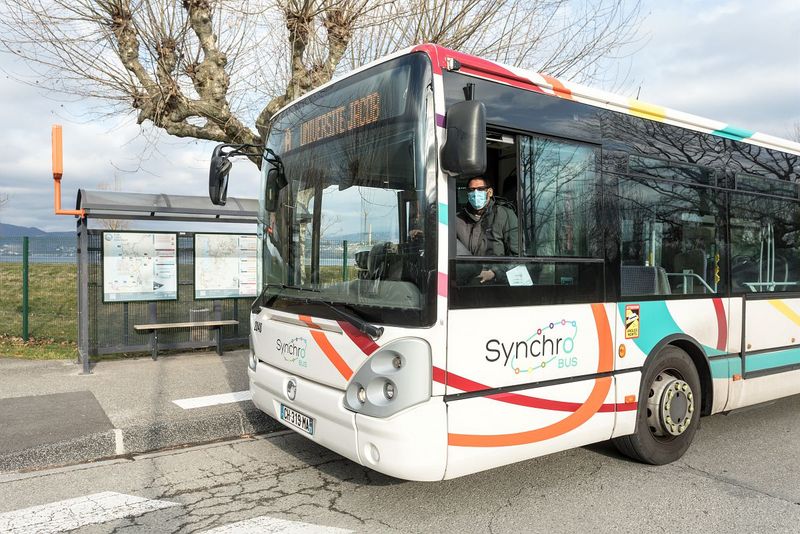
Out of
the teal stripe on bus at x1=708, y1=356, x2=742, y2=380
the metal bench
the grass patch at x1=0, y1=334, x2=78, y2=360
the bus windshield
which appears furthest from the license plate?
the grass patch at x1=0, y1=334, x2=78, y2=360

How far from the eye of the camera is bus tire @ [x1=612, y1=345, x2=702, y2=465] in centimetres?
466

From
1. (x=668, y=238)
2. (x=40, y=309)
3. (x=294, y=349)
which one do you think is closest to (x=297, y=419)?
(x=294, y=349)

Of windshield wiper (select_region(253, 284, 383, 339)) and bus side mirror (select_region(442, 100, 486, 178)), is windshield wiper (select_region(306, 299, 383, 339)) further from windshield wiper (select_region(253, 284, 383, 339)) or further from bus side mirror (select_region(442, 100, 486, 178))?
bus side mirror (select_region(442, 100, 486, 178))

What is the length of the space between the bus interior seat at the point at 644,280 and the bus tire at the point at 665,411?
48cm

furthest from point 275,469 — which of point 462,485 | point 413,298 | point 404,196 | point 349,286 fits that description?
point 404,196

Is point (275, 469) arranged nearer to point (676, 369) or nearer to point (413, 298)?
point (413, 298)

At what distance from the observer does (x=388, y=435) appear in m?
3.47

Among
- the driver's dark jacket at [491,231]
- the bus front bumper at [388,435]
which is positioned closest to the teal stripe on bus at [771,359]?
the driver's dark jacket at [491,231]

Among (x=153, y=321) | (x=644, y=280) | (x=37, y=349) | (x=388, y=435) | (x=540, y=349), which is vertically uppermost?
(x=644, y=280)

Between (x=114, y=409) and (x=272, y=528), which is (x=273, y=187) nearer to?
(x=272, y=528)

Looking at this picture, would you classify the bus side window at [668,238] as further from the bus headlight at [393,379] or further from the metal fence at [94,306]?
the metal fence at [94,306]

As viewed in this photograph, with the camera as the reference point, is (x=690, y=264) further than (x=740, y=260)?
No

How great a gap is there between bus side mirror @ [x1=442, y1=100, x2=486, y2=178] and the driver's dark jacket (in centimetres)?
39

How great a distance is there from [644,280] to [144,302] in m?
7.00
